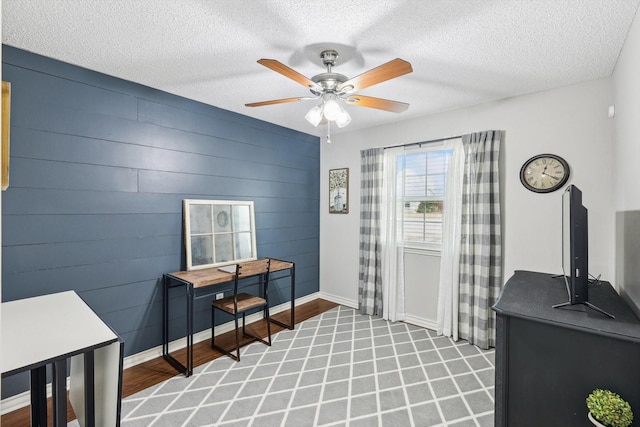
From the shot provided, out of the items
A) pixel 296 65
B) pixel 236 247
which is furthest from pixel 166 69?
pixel 236 247

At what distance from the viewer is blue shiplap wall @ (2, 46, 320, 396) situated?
2443 millimetres

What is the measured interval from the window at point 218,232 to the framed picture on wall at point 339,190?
1.25 meters

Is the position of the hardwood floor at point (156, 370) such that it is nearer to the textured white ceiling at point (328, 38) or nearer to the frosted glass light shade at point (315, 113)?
the frosted glass light shade at point (315, 113)

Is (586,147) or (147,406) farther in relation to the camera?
(586,147)

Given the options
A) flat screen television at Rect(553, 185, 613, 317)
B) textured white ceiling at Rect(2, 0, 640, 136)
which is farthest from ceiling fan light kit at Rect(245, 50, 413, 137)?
flat screen television at Rect(553, 185, 613, 317)

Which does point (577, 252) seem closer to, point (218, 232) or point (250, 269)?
point (250, 269)

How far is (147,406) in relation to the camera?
2.46 m

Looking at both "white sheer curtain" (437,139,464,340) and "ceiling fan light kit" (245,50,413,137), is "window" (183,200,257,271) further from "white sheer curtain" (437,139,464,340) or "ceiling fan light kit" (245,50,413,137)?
"white sheer curtain" (437,139,464,340)

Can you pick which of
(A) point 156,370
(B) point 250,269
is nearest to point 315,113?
(B) point 250,269

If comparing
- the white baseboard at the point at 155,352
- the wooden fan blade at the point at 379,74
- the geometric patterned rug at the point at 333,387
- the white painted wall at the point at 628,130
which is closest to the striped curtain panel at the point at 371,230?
the geometric patterned rug at the point at 333,387

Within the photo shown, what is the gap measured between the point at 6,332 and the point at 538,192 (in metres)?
3.82

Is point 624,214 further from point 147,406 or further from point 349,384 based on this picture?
point 147,406

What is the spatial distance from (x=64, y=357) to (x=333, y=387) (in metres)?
1.81

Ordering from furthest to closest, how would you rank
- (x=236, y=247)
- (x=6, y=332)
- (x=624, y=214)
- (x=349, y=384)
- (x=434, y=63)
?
1. (x=236, y=247)
2. (x=349, y=384)
3. (x=434, y=63)
4. (x=624, y=214)
5. (x=6, y=332)
